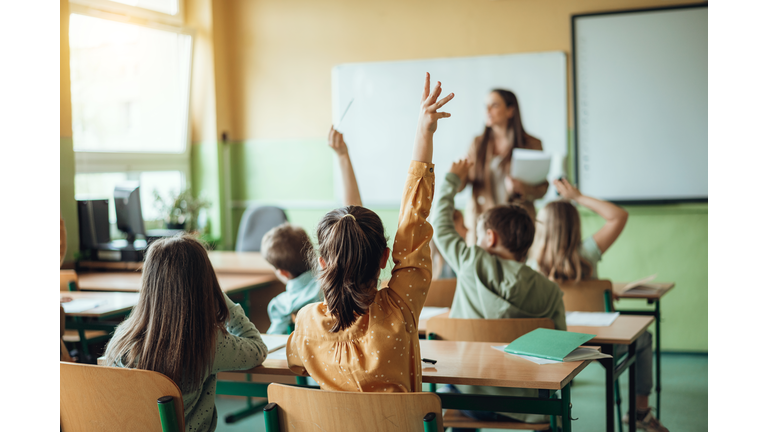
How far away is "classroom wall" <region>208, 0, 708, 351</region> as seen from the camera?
4.31 m

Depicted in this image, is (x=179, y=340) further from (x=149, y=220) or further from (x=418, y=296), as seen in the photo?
(x=149, y=220)

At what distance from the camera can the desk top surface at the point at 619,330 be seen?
2016 millimetres

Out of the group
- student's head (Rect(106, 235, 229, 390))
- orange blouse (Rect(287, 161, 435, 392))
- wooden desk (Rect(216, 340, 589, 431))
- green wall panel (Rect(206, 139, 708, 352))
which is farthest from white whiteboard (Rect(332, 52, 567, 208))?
student's head (Rect(106, 235, 229, 390))

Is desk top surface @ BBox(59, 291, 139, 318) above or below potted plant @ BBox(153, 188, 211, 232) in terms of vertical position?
below

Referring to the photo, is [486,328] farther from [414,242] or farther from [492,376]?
[414,242]

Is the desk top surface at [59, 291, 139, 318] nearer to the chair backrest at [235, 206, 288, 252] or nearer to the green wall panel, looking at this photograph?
the chair backrest at [235, 206, 288, 252]

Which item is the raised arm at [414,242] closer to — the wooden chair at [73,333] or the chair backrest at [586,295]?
the chair backrest at [586,295]

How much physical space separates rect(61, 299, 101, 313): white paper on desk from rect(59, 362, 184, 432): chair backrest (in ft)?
3.91

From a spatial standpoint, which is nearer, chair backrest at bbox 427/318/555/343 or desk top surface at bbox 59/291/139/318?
chair backrest at bbox 427/318/555/343

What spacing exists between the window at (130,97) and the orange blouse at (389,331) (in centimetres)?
307

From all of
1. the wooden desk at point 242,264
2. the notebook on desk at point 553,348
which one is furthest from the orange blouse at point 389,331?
the wooden desk at point 242,264
